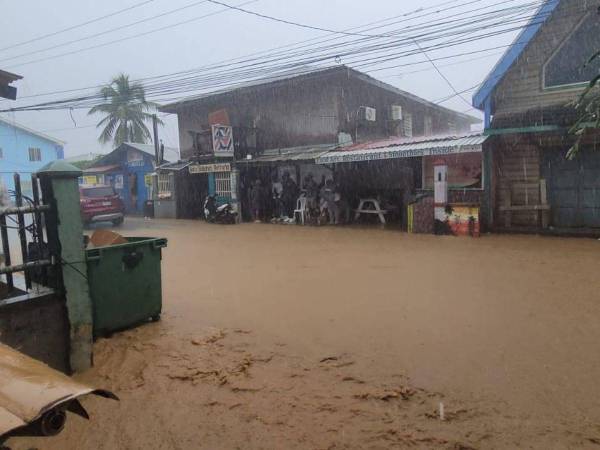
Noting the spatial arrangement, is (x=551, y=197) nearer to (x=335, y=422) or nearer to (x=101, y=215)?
(x=335, y=422)

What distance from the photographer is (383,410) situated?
3.28 meters

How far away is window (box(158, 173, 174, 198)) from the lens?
21016mm

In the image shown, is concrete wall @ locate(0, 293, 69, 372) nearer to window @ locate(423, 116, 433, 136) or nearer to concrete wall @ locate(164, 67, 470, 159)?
concrete wall @ locate(164, 67, 470, 159)

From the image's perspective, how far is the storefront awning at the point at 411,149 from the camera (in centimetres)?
1140

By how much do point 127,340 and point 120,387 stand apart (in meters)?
1.01

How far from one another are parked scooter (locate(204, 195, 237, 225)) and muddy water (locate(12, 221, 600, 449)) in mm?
9641

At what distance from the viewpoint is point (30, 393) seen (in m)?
1.46

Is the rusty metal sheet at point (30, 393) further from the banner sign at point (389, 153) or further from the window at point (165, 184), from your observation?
the window at point (165, 184)

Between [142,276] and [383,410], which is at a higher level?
[142,276]

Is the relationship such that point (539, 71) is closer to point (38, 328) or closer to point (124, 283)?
point (124, 283)

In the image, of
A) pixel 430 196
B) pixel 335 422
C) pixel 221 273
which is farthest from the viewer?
pixel 430 196

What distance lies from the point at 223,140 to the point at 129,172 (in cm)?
960

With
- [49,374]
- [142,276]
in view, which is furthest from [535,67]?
[49,374]

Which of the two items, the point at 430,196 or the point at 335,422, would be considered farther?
the point at 430,196
